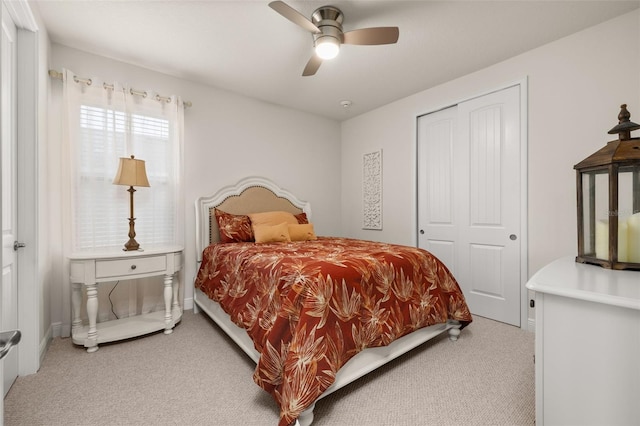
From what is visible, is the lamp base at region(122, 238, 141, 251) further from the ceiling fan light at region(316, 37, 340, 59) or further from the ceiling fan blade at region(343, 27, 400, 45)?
the ceiling fan blade at region(343, 27, 400, 45)

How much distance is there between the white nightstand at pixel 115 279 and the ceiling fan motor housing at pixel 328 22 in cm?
215

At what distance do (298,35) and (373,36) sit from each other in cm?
67

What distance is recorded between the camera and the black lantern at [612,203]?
1192mm

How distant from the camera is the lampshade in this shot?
98.3 inches

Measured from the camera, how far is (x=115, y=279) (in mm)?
2340

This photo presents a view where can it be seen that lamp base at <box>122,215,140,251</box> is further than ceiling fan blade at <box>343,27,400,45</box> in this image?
Yes

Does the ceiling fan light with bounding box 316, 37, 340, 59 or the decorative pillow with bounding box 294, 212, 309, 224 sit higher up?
the ceiling fan light with bounding box 316, 37, 340, 59

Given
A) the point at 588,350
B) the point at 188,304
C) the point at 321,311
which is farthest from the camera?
the point at 188,304

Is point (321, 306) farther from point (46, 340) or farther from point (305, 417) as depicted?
point (46, 340)

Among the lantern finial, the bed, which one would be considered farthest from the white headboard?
Result: the lantern finial

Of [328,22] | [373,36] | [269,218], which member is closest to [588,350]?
[373,36]

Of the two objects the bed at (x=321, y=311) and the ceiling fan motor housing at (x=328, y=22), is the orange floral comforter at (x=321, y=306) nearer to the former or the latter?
the bed at (x=321, y=311)

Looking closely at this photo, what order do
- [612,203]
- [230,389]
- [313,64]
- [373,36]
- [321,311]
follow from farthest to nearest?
1. [313,64]
2. [373,36]
3. [230,389]
4. [321,311]
5. [612,203]

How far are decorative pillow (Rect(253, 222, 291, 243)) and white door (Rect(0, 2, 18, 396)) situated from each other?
68.5 inches
